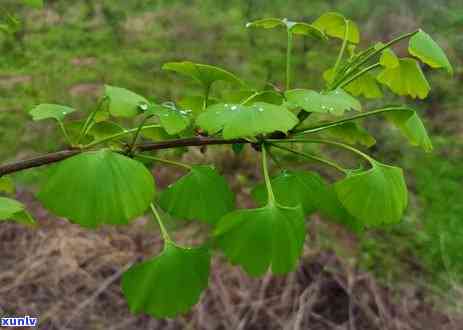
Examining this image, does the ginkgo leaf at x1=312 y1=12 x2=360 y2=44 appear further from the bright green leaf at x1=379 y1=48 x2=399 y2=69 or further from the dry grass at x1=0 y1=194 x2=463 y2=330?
the dry grass at x1=0 y1=194 x2=463 y2=330

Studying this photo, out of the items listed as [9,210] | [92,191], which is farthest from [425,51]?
[9,210]

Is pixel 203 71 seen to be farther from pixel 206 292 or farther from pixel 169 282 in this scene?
pixel 206 292

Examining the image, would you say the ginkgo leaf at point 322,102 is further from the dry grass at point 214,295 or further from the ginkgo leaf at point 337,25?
the dry grass at point 214,295

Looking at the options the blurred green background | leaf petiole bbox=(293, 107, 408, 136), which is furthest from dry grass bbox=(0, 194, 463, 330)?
leaf petiole bbox=(293, 107, 408, 136)

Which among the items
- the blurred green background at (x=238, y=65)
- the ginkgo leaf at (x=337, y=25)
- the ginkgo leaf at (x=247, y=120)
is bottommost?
the blurred green background at (x=238, y=65)

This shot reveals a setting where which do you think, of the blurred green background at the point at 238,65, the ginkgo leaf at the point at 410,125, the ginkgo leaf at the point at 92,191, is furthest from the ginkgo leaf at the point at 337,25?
the blurred green background at the point at 238,65
